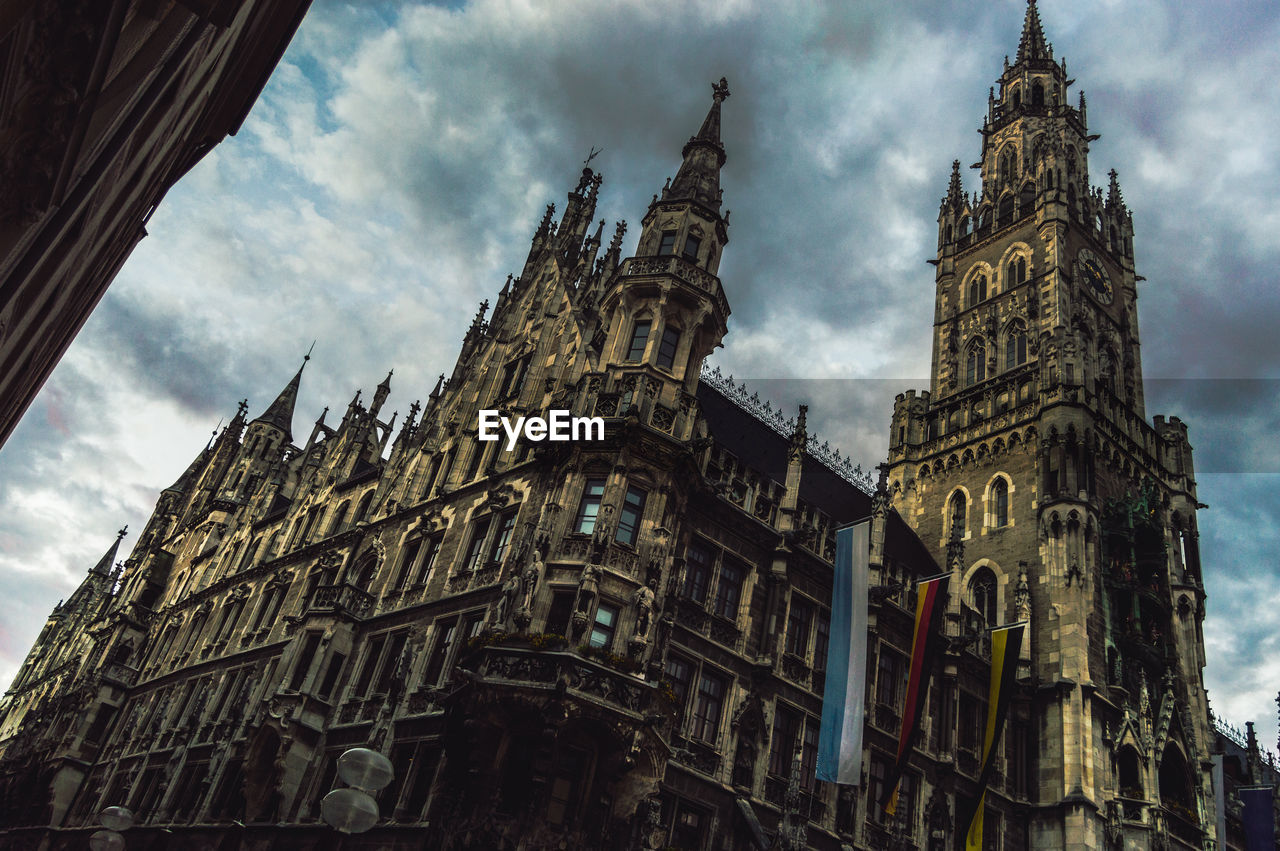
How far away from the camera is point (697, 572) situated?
91.2 feet

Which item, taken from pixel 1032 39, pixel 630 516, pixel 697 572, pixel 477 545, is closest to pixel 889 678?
pixel 697 572

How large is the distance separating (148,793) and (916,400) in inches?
1589

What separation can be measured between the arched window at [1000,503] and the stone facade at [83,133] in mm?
36904

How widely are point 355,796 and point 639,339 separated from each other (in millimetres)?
20442

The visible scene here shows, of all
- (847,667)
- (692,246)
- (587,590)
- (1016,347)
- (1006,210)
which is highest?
(1006,210)

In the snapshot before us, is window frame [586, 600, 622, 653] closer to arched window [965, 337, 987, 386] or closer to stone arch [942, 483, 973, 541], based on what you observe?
stone arch [942, 483, 973, 541]

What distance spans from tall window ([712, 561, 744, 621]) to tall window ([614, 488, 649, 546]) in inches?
148

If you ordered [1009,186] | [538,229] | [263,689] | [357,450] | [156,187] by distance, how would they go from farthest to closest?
[1009,186] → [357,450] → [538,229] → [263,689] → [156,187]

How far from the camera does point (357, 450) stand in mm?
43562

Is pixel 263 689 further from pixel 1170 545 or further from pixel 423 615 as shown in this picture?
pixel 1170 545

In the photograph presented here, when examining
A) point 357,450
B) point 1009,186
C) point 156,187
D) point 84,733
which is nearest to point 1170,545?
point 1009,186

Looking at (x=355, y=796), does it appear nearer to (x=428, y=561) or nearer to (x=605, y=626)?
(x=605, y=626)

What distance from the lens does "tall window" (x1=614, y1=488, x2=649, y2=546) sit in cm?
2578

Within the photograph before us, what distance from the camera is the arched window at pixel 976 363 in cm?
4900
